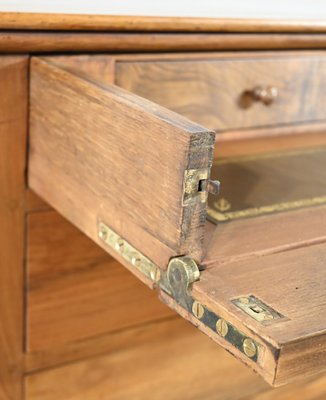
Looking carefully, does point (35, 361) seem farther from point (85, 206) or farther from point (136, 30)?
point (136, 30)

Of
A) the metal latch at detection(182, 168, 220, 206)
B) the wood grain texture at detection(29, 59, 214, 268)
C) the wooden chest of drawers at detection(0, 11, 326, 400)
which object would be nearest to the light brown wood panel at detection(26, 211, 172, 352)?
the wooden chest of drawers at detection(0, 11, 326, 400)

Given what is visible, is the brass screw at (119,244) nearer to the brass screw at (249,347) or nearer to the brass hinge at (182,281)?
the brass hinge at (182,281)

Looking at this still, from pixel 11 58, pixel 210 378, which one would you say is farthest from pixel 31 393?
pixel 11 58

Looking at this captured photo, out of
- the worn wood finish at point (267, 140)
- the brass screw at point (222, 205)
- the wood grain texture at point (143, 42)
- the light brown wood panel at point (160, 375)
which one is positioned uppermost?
the wood grain texture at point (143, 42)

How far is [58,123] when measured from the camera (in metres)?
0.76

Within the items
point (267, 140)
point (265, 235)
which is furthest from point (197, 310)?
point (267, 140)

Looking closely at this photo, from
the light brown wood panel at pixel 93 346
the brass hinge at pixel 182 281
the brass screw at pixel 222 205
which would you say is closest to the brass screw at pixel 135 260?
the brass hinge at pixel 182 281

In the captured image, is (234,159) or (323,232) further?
(234,159)

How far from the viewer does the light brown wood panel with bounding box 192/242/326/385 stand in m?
0.50

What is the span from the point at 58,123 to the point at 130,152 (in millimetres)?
145

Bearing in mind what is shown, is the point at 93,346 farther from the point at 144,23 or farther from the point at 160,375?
the point at 144,23

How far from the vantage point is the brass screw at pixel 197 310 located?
574mm

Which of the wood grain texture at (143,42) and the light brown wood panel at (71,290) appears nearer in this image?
the wood grain texture at (143,42)

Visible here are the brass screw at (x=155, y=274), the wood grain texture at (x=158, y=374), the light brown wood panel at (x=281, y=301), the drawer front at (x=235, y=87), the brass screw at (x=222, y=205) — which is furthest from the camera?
the wood grain texture at (x=158, y=374)
